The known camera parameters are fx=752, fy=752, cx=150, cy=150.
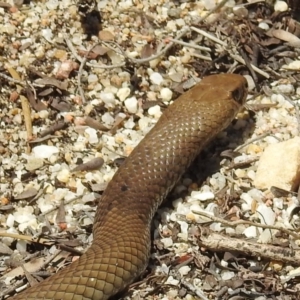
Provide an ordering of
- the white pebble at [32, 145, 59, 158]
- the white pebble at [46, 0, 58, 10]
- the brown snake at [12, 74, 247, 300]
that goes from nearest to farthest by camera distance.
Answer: the brown snake at [12, 74, 247, 300], the white pebble at [32, 145, 59, 158], the white pebble at [46, 0, 58, 10]

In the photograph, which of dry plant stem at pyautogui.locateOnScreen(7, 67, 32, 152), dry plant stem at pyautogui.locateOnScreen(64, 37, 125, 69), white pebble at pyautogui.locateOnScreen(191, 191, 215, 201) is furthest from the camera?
dry plant stem at pyautogui.locateOnScreen(64, 37, 125, 69)

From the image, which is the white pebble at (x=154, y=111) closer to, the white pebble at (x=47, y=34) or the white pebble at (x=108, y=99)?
the white pebble at (x=108, y=99)

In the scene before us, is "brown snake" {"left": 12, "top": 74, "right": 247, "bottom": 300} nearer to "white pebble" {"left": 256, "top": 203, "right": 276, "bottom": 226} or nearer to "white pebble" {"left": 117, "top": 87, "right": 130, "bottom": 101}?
"white pebble" {"left": 117, "top": 87, "right": 130, "bottom": 101}

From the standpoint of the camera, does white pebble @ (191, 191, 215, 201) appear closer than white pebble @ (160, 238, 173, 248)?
No

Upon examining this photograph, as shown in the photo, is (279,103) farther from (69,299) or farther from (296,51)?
(69,299)

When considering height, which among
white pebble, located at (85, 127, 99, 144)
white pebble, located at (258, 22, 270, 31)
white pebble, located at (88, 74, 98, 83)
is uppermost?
white pebble, located at (258, 22, 270, 31)

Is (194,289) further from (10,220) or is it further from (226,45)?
(226,45)

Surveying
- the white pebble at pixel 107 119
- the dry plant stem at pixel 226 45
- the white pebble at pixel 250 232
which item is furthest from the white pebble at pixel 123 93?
the white pebble at pixel 250 232

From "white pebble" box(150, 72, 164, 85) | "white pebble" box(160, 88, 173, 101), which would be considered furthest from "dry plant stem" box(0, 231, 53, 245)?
"white pebble" box(150, 72, 164, 85)

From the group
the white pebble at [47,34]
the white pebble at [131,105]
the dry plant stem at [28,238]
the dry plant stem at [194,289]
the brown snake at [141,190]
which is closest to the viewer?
the brown snake at [141,190]
